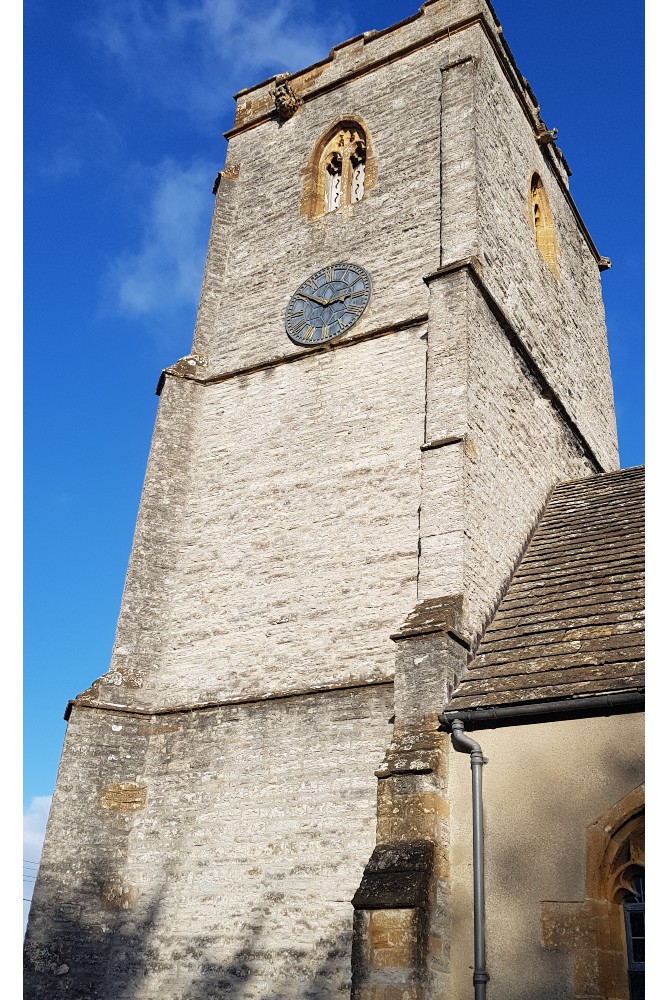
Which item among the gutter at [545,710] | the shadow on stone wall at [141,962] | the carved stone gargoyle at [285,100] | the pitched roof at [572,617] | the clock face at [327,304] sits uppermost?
the carved stone gargoyle at [285,100]

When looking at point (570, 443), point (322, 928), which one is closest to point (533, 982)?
point (322, 928)

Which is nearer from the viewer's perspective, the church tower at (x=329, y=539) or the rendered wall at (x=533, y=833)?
the rendered wall at (x=533, y=833)

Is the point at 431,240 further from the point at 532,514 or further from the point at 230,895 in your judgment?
the point at 230,895

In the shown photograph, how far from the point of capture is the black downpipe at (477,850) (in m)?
7.74

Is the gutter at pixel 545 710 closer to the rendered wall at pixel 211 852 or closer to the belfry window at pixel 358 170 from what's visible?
the rendered wall at pixel 211 852

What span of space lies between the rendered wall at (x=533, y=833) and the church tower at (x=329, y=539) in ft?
0.80

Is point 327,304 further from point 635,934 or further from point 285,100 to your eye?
point 635,934

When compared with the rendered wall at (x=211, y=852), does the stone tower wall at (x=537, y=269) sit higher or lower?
higher

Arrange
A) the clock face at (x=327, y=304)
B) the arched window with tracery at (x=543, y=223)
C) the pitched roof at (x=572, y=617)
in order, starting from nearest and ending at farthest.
Answer: the pitched roof at (x=572, y=617)
the clock face at (x=327, y=304)
the arched window with tracery at (x=543, y=223)

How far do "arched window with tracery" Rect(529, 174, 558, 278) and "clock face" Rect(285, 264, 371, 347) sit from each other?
477 cm

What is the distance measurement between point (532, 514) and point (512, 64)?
9.44 metres

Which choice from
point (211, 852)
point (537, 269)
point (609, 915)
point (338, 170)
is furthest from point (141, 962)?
point (338, 170)

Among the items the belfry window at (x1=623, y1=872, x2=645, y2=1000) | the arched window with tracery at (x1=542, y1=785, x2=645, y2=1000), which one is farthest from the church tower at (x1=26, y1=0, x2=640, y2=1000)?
the belfry window at (x1=623, y1=872, x2=645, y2=1000)

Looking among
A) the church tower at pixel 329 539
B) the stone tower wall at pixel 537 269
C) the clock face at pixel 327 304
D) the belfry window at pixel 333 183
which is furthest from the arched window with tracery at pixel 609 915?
the belfry window at pixel 333 183
